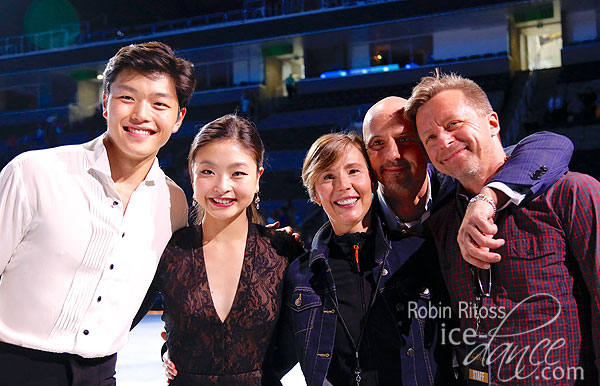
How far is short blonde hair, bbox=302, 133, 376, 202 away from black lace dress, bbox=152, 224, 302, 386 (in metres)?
0.38

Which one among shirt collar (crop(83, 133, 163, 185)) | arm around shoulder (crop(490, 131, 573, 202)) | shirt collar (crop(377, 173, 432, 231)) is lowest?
shirt collar (crop(377, 173, 432, 231))

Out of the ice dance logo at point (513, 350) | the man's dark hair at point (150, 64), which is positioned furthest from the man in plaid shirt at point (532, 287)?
the man's dark hair at point (150, 64)

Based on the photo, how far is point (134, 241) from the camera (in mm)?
2166

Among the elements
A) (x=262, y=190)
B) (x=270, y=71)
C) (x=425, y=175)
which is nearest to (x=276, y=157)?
(x=262, y=190)

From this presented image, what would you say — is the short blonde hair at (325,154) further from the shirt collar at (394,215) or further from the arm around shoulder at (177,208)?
the arm around shoulder at (177,208)

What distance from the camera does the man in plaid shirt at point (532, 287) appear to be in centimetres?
177

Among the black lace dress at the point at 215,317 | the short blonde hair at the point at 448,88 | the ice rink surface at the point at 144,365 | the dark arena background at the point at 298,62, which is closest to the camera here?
the short blonde hair at the point at 448,88

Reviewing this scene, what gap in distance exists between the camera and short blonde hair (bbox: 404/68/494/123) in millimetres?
2074

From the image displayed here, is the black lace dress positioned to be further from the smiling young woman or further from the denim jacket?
the denim jacket

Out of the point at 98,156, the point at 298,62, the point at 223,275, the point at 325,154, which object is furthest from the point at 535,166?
the point at 298,62

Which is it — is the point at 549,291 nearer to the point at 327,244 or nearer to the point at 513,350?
the point at 513,350

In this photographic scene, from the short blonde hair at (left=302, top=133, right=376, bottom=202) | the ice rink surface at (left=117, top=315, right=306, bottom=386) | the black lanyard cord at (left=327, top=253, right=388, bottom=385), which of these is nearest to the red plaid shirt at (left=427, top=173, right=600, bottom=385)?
the black lanyard cord at (left=327, top=253, right=388, bottom=385)

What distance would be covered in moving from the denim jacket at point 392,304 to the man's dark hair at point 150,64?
0.88 metres

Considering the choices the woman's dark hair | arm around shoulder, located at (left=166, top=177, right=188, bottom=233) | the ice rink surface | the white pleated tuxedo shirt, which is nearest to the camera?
the white pleated tuxedo shirt
